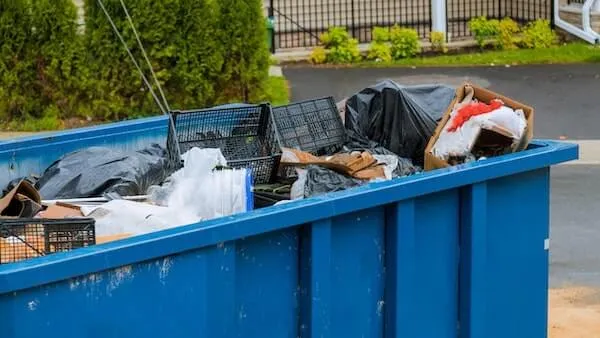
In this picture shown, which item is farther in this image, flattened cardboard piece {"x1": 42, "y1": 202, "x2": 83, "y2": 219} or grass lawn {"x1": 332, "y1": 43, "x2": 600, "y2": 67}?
grass lawn {"x1": 332, "y1": 43, "x2": 600, "y2": 67}

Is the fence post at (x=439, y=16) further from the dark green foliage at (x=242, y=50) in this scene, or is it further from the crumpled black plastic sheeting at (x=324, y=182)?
the crumpled black plastic sheeting at (x=324, y=182)

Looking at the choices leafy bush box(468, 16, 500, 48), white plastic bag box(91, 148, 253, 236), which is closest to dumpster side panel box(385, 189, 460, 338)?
white plastic bag box(91, 148, 253, 236)

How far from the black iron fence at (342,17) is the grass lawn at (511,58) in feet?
5.01

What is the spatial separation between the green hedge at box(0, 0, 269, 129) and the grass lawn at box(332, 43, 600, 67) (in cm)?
387

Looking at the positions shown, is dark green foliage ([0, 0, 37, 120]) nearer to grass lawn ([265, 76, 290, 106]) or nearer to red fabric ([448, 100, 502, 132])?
grass lawn ([265, 76, 290, 106])

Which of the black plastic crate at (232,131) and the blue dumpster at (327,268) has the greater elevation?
the black plastic crate at (232,131)

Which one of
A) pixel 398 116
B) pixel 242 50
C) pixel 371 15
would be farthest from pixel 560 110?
pixel 398 116

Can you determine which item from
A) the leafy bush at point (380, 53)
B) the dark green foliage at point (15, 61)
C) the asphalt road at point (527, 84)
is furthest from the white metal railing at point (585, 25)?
the dark green foliage at point (15, 61)

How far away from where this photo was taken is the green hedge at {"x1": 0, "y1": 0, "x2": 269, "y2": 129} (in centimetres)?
1200

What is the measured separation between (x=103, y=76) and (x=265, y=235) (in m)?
8.89

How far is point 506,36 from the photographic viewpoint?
16.9 meters

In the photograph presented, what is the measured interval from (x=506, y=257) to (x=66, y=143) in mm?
1974

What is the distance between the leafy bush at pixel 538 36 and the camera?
55.6ft

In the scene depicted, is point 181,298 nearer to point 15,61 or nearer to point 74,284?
point 74,284
